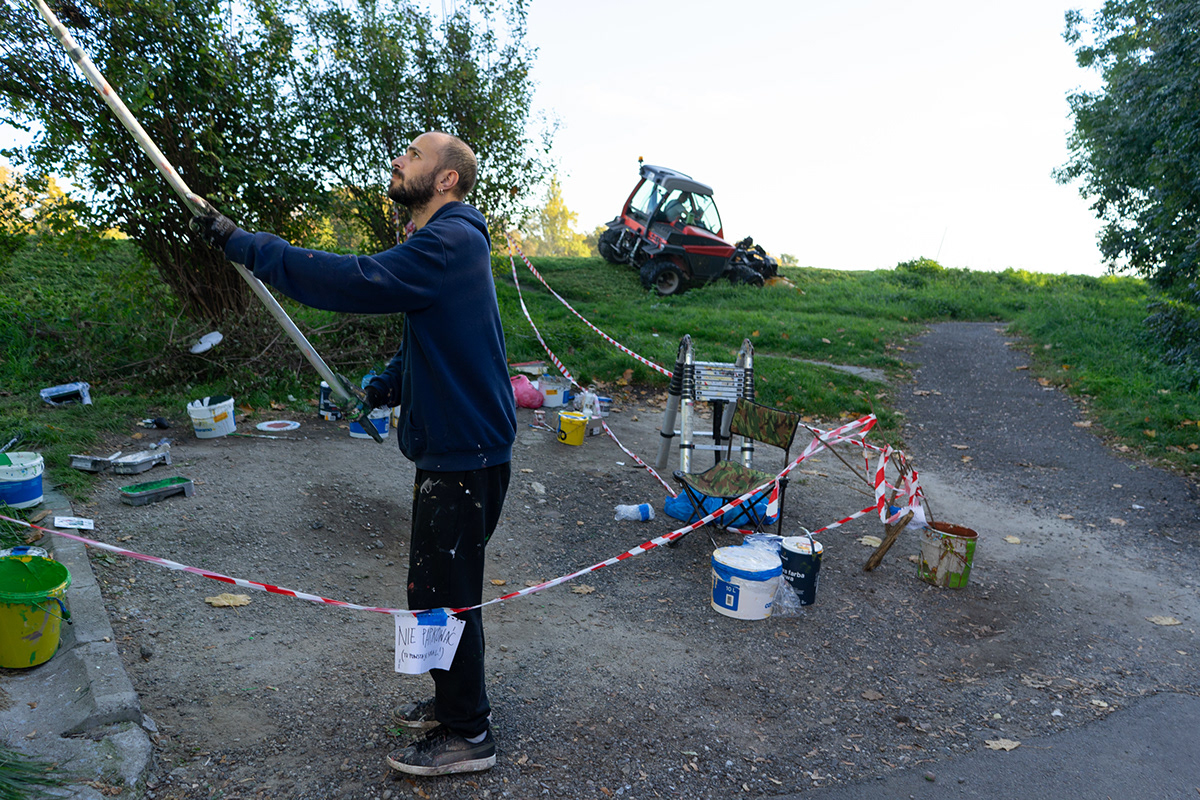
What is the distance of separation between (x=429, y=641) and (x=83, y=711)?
144cm

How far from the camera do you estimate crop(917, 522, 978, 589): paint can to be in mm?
4973

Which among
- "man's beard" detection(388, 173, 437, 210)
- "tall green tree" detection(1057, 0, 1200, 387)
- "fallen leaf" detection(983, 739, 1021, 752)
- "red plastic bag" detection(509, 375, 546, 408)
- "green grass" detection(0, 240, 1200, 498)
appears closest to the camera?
"man's beard" detection(388, 173, 437, 210)

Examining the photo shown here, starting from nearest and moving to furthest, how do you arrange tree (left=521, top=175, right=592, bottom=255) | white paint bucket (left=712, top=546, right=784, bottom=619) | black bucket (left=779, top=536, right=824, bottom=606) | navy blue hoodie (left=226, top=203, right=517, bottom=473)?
navy blue hoodie (left=226, top=203, right=517, bottom=473)
white paint bucket (left=712, top=546, right=784, bottom=619)
black bucket (left=779, top=536, right=824, bottom=606)
tree (left=521, top=175, right=592, bottom=255)

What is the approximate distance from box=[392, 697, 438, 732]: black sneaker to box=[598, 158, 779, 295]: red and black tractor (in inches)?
612

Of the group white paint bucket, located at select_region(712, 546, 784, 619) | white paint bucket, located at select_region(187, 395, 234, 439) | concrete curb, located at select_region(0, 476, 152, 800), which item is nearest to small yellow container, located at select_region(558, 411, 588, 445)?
white paint bucket, located at select_region(187, 395, 234, 439)

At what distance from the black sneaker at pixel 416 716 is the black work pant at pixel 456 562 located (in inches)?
12.9

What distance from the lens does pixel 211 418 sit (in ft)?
21.4

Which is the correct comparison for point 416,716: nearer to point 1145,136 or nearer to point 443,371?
point 443,371

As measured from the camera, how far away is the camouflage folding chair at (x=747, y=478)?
18.2ft

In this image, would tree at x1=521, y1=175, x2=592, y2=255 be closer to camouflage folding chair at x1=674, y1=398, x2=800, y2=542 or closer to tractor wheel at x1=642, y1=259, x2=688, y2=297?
tractor wheel at x1=642, y1=259, x2=688, y2=297

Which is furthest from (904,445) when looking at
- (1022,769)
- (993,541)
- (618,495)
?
(1022,769)

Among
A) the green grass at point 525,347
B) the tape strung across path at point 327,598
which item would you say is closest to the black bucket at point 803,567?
the tape strung across path at point 327,598

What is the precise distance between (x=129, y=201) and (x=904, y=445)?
28.6ft

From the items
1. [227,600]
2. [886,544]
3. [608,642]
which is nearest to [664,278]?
[886,544]
